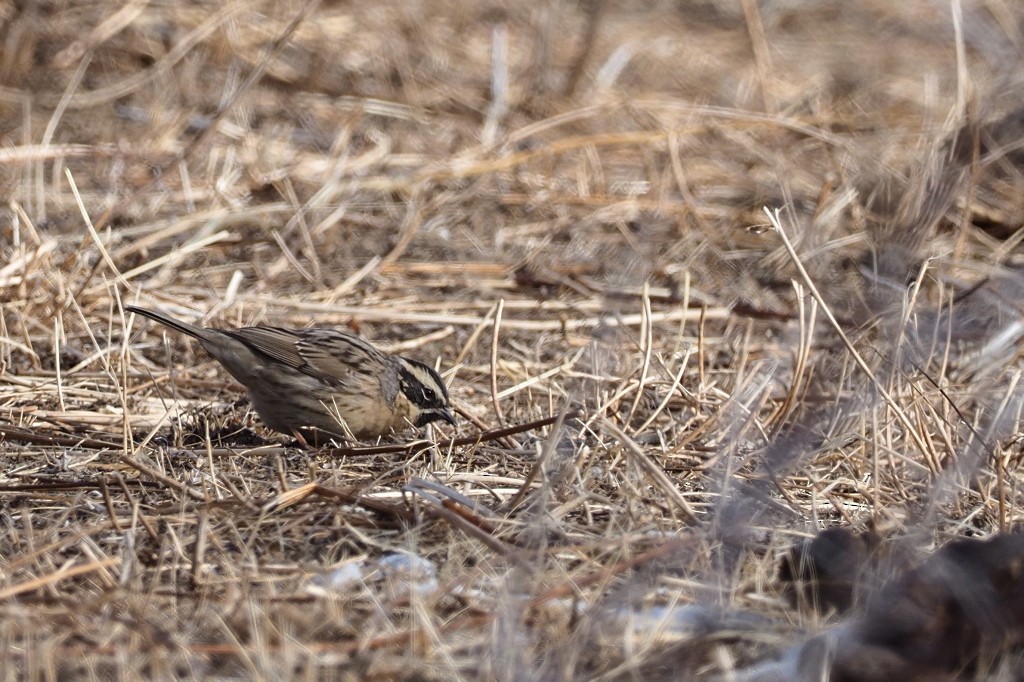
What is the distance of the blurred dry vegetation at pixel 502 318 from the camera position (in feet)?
10.9

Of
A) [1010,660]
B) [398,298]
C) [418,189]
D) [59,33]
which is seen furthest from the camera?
[59,33]

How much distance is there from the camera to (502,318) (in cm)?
698

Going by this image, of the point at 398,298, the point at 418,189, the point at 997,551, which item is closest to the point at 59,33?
the point at 418,189

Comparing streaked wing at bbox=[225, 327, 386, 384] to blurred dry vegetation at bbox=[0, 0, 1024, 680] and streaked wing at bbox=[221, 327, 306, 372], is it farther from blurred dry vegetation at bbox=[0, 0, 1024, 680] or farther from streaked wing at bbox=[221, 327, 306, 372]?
blurred dry vegetation at bbox=[0, 0, 1024, 680]

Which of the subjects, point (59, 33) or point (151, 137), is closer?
point (151, 137)

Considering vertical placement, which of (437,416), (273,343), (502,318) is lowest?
(502,318)

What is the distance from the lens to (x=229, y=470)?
4.73m

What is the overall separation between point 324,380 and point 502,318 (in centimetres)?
150

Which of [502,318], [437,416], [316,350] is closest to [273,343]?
[316,350]

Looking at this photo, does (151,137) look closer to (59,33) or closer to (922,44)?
(59,33)

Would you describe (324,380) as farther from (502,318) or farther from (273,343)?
(502,318)

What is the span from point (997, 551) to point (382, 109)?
7.06 m

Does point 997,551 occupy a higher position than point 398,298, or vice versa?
point 997,551

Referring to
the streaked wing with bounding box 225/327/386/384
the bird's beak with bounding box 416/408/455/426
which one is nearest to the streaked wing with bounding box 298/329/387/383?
the streaked wing with bounding box 225/327/386/384
